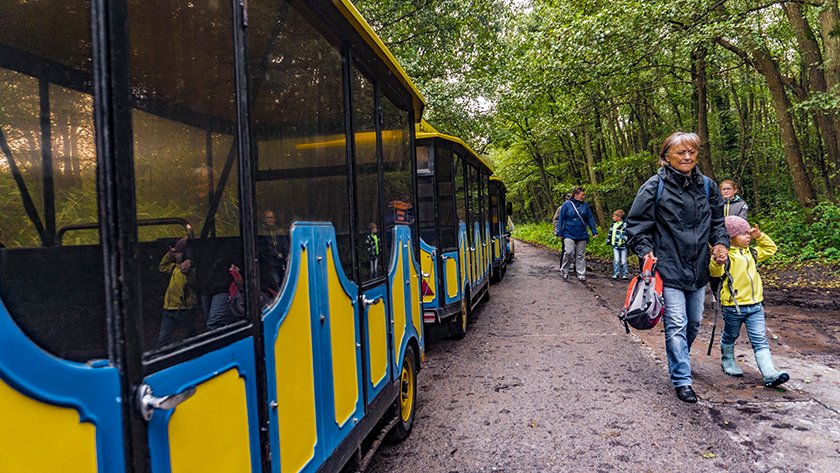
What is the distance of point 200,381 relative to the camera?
1.40 metres

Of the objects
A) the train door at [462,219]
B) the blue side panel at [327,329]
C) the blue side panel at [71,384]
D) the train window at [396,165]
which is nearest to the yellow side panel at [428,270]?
the train door at [462,219]

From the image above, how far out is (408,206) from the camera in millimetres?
4191

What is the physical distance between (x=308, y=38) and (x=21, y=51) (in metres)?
1.09

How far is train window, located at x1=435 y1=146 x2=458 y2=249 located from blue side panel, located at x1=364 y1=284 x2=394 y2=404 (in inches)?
110

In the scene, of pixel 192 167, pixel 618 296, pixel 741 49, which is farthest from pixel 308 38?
pixel 741 49

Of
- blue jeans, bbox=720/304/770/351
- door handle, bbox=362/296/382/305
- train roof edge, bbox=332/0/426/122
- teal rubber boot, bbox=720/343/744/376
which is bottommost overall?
teal rubber boot, bbox=720/343/744/376

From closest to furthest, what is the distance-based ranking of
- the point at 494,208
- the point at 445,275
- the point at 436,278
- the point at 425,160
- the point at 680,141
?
the point at 680,141, the point at 436,278, the point at 445,275, the point at 425,160, the point at 494,208

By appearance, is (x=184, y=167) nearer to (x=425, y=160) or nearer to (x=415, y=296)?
(x=415, y=296)

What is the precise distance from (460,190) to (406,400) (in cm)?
405

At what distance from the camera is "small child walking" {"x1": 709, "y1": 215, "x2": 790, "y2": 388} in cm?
406

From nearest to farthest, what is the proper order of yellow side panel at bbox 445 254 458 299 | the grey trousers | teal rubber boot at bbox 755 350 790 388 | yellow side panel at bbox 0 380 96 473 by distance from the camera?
yellow side panel at bbox 0 380 96 473, teal rubber boot at bbox 755 350 790 388, yellow side panel at bbox 445 254 458 299, the grey trousers

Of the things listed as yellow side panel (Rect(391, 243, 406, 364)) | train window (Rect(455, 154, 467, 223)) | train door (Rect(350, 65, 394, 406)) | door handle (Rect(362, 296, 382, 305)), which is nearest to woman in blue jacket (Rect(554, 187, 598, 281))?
train window (Rect(455, 154, 467, 223))

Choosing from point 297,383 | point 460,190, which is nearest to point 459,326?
point 460,190

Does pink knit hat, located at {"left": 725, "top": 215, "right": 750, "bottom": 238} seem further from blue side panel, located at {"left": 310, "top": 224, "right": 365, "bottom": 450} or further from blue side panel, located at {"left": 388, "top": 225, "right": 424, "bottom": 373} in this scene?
blue side panel, located at {"left": 310, "top": 224, "right": 365, "bottom": 450}
